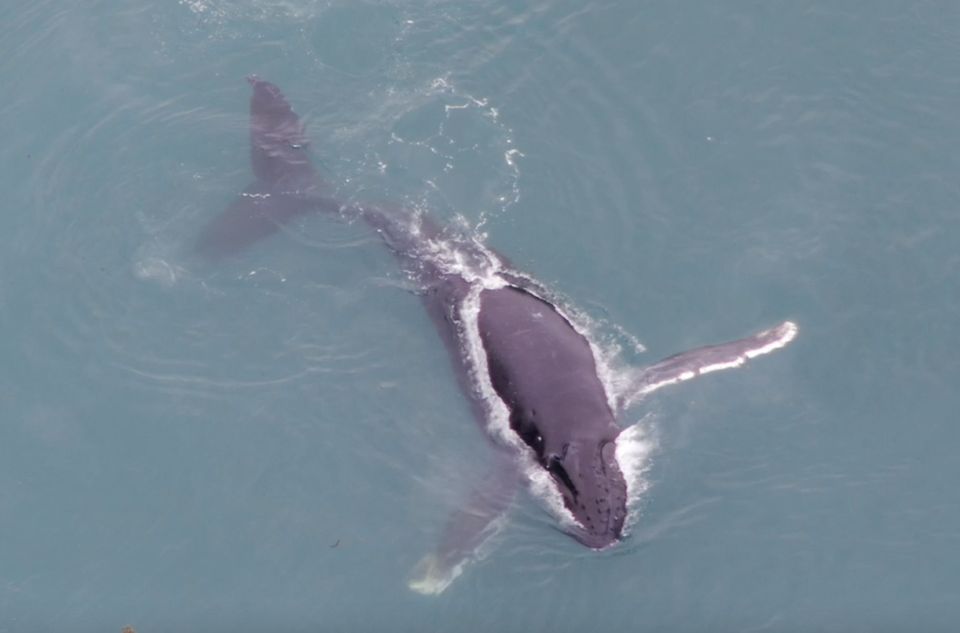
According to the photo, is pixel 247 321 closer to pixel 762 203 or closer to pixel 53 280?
pixel 53 280

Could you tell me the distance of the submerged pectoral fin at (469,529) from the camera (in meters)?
23.8

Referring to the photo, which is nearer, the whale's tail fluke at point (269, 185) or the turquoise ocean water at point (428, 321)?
the turquoise ocean water at point (428, 321)

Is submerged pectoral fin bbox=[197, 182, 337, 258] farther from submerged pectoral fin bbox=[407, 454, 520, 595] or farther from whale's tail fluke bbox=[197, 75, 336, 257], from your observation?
submerged pectoral fin bbox=[407, 454, 520, 595]

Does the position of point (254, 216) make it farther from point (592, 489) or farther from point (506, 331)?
point (592, 489)

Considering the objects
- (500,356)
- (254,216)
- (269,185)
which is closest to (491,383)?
(500,356)

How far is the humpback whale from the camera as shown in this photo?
23.9 m

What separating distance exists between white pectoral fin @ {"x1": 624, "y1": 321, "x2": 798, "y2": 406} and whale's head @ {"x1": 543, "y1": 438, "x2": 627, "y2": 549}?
7.51 ft

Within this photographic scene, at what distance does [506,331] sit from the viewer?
1044 inches

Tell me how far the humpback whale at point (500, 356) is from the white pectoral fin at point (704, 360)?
0.08 feet

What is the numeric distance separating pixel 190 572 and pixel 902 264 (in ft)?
61.3

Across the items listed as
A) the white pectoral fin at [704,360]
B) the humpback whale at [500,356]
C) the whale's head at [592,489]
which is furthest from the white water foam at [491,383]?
the white pectoral fin at [704,360]

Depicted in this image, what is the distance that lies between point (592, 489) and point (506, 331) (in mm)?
4873

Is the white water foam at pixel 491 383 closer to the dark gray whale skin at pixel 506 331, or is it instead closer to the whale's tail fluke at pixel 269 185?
the dark gray whale skin at pixel 506 331

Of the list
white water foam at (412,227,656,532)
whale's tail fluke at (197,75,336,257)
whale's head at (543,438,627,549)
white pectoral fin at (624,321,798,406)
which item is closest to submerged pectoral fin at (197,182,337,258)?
whale's tail fluke at (197,75,336,257)
